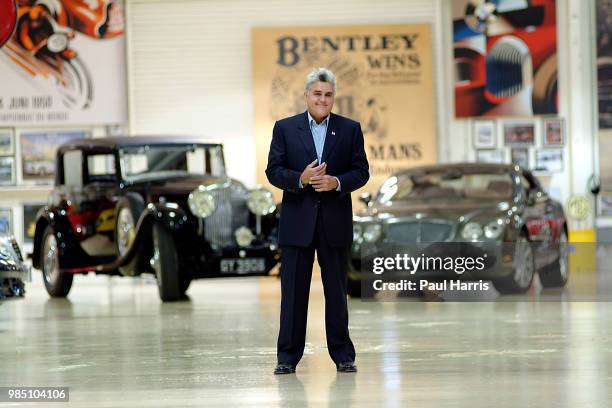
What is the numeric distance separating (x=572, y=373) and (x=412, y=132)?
14.4 metres

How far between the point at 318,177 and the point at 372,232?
5.28 metres

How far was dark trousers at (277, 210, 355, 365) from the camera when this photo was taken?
21.6 feet

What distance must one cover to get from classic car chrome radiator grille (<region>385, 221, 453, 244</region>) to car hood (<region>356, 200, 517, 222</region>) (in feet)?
0.31

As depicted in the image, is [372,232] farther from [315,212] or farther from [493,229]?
[315,212]

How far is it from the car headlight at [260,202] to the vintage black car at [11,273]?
310 cm

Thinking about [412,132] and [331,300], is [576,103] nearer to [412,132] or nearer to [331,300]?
[412,132]

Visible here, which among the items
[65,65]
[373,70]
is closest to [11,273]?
[65,65]

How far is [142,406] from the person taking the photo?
18.2 feet

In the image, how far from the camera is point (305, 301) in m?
6.63

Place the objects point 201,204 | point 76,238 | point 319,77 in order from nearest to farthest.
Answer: point 319,77, point 201,204, point 76,238

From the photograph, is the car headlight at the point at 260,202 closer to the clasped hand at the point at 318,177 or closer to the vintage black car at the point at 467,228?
the vintage black car at the point at 467,228

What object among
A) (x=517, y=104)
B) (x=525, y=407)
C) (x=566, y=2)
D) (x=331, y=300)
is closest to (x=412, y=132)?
(x=517, y=104)

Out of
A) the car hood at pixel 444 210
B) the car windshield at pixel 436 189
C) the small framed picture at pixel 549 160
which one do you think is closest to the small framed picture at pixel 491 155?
the small framed picture at pixel 549 160

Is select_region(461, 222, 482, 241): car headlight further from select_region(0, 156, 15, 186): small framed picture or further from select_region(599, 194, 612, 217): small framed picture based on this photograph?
select_region(0, 156, 15, 186): small framed picture
